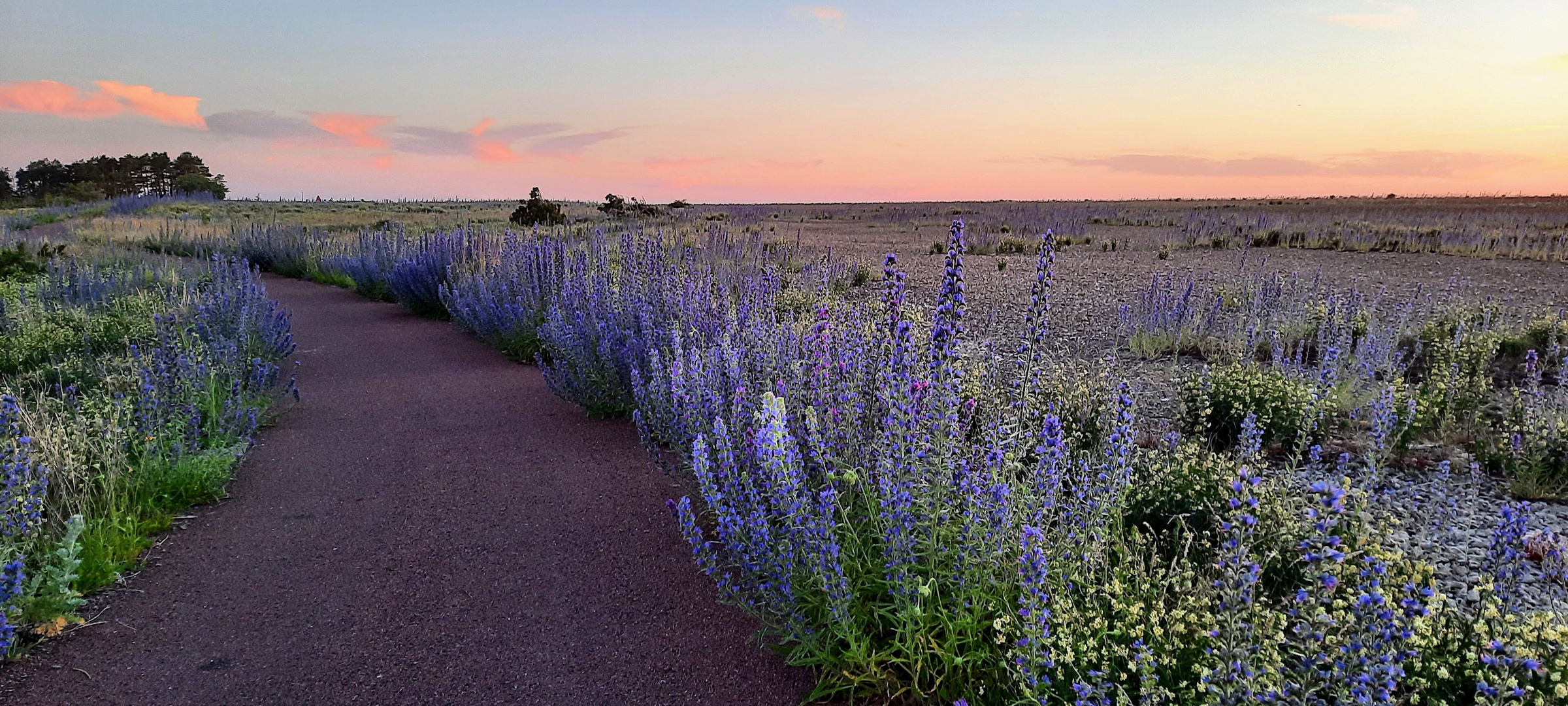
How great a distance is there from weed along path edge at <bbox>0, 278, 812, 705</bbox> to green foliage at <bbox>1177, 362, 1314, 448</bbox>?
3.70m

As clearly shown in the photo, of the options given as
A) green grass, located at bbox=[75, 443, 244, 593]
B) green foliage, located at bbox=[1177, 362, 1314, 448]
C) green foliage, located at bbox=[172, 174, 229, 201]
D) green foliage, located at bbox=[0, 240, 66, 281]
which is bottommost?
green grass, located at bbox=[75, 443, 244, 593]

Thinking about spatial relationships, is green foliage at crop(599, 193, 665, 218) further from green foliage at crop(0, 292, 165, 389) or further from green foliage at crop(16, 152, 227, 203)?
green foliage at crop(16, 152, 227, 203)

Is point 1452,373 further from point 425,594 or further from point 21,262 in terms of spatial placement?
point 21,262

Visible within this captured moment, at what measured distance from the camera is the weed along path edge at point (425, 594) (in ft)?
10.0

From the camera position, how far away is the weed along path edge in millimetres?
3062

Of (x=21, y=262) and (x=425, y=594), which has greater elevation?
(x=21, y=262)

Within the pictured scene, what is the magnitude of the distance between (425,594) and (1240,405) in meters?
5.08

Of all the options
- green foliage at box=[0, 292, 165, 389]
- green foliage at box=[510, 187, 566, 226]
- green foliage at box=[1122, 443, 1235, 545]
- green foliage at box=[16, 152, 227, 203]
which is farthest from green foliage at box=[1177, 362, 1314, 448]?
green foliage at box=[16, 152, 227, 203]

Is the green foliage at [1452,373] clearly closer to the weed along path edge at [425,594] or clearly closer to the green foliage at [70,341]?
the weed along path edge at [425,594]

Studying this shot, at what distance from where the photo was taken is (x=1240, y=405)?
537 centimetres

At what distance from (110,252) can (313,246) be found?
12.3 feet

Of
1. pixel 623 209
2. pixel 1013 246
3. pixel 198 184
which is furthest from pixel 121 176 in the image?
pixel 1013 246

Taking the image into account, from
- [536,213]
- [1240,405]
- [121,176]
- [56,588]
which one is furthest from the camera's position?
[121,176]

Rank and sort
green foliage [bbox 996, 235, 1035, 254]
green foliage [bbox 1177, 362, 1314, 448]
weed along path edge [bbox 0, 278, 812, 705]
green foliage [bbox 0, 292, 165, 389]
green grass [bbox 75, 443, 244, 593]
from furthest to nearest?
1. green foliage [bbox 996, 235, 1035, 254]
2. green foliage [bbox 0, 292, 165, 389]
3. green foliage [bbox 1177, 362, 1314, 448]
4. green grass [bbox 75, 443, 244, 593]
5. weed along path edge [bbox 0, 278, 812, 705]
